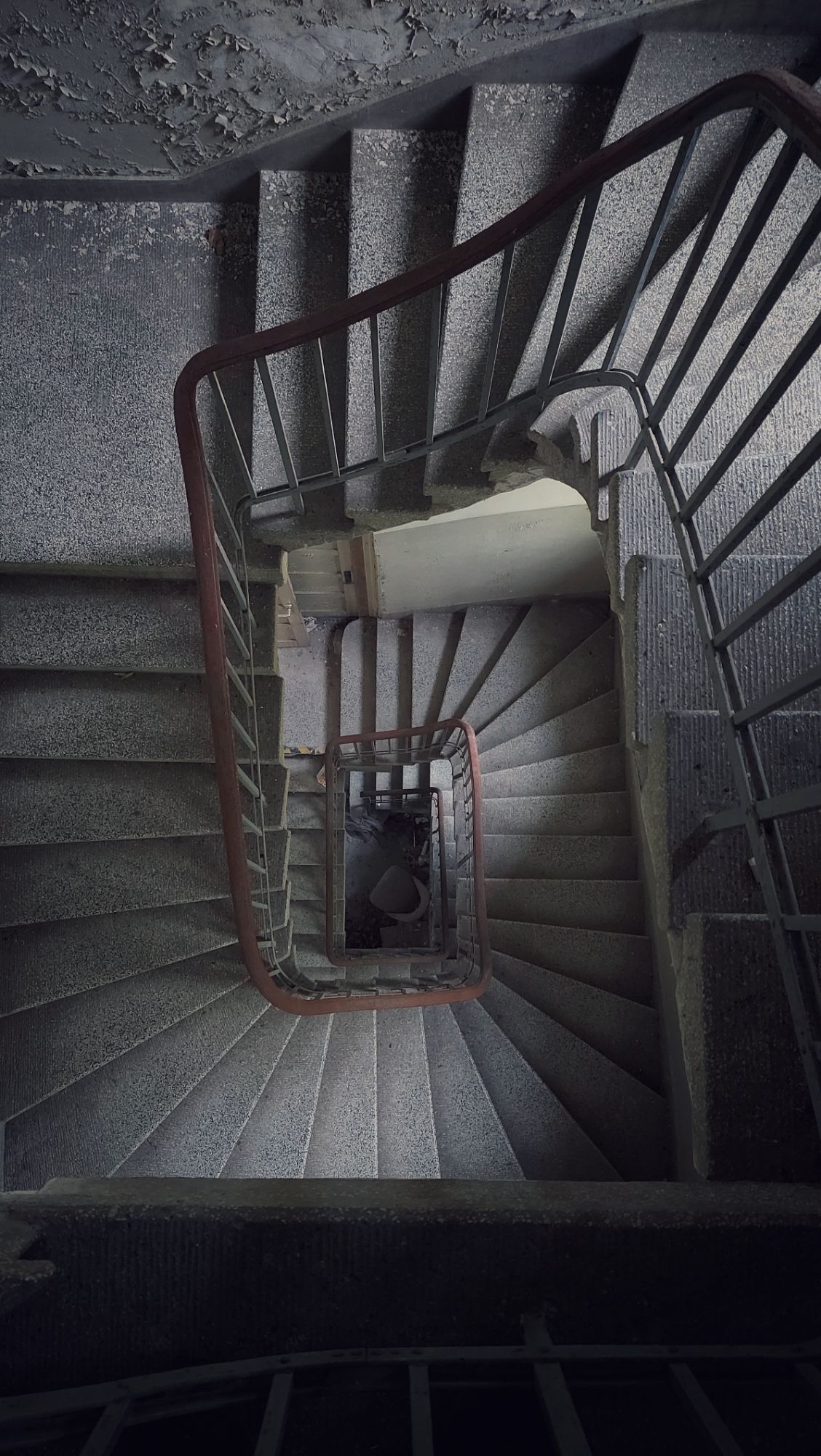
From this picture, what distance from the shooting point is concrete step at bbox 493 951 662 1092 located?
3.12m

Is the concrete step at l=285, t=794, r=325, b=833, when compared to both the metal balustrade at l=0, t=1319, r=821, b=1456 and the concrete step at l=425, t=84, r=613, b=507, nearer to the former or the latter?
the concrete step at l=425, t=84, r=613, b=507

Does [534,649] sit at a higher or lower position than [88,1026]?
higher

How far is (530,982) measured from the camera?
12.4 ft

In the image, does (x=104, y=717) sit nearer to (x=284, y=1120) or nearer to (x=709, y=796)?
(x=284, y=1120)

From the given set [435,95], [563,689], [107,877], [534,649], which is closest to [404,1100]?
[107,877]

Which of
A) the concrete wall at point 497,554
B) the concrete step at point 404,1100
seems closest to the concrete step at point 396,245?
the concrete wall at point 497,554

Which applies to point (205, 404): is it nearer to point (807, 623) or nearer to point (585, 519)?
point (807, 623)

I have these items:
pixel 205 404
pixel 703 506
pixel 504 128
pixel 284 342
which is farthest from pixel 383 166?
pixel 703 506

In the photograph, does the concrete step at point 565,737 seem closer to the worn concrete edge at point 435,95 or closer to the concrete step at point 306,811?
the concrete step at point 306,811

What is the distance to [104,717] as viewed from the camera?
8.12 feet

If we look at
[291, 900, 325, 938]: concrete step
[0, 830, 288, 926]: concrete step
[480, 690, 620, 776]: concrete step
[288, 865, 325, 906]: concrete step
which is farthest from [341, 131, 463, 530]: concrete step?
[291, 900, 325, 938]: concrete step

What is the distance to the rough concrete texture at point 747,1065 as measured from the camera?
130 centimetres

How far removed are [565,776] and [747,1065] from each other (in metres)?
3.00

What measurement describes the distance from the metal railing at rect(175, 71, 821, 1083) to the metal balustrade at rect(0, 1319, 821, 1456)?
41 centimetres
